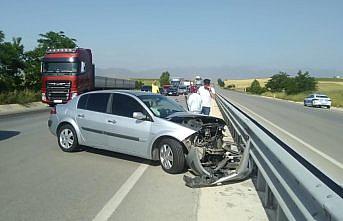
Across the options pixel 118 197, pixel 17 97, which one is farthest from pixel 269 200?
pixel 17 97

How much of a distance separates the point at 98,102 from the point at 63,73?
56.0 ft

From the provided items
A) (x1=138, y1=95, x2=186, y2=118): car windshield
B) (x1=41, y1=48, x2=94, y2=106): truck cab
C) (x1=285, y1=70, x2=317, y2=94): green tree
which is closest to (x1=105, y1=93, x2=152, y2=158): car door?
(x1=138, y1=95, x2=186, y2=118): car windshield

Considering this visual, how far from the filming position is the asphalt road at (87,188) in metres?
6.03

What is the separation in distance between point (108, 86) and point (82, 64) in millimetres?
11412

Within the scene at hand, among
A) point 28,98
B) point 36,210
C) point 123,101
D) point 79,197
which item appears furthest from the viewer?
point 28,98

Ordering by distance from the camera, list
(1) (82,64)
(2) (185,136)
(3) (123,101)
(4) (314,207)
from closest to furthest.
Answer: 1. (4) (314,207)
2. (2) (185,136)
3. (3) (123,101)
4. (1) (82,64)

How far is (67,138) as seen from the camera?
10.9 meters

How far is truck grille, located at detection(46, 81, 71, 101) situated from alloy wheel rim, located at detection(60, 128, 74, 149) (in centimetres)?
1623

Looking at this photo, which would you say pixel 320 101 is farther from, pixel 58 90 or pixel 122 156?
pixel 122 156

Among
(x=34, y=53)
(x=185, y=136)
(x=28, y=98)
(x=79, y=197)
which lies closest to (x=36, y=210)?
(x=79, y=197)

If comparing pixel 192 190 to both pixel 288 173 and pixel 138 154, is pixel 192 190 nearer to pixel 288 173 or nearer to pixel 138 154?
pixel 138 154

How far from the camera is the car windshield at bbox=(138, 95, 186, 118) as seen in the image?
961cm

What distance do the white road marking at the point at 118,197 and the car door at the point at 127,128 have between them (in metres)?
0.51

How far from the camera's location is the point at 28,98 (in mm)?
35438
